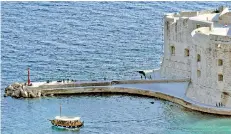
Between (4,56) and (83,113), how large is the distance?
63.0 ft

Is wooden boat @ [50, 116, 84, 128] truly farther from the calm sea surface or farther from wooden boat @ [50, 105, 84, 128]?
the calm sea surface

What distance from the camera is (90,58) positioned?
10888 cm

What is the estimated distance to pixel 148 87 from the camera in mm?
98750

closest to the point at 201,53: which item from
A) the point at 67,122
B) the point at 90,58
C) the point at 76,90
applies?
the point at 76,90

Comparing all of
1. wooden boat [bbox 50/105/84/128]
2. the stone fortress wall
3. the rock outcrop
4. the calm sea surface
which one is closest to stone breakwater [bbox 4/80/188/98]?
the rock outcrop

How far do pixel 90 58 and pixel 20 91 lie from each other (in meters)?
13.1

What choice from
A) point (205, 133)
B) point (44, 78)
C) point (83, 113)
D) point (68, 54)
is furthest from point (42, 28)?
point (205, 133)

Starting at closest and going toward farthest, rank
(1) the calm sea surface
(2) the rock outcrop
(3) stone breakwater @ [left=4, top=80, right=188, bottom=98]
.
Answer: (1) the calm sea surface, (2) the rock outcrop, (3) stone breakwater @ [left=4, top=80, right=188, bottom=98]

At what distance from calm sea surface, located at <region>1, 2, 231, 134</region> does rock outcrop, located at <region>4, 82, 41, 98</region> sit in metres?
0.84

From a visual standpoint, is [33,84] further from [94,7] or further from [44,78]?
[94,7]

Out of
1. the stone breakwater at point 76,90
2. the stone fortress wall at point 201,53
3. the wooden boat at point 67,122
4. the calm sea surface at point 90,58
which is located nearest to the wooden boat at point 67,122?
the wooden boat at point 67,122

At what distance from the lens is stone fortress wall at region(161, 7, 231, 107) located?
91750 millimetres

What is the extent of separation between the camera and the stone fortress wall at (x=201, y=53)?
91.8 m

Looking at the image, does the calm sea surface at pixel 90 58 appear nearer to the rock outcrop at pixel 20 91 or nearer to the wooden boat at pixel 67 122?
the wooden boat at pixel 67 122
